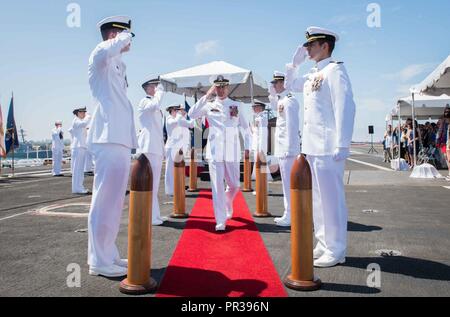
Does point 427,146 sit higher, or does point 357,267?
point 427,146

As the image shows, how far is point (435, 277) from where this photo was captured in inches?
137

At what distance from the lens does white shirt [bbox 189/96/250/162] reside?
5.57 metres

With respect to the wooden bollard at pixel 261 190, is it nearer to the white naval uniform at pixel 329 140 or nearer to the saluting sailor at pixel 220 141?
the saluting sailor at pixel 220 141

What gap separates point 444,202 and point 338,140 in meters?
5.42

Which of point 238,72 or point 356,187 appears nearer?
point 356,187

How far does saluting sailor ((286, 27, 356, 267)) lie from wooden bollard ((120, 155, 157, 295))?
178cm

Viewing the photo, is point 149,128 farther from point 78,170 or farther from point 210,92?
point 78,170

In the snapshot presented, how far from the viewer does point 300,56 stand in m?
4.52

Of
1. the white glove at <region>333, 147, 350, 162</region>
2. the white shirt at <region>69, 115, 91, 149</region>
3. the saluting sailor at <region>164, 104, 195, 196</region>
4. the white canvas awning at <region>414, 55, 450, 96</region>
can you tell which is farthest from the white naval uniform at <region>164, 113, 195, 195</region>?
the white canvas awning at <region>414, 55, 450, 96</region>

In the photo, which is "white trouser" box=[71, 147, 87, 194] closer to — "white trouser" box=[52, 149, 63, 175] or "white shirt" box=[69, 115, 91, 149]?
"white shirt" box=[69, 115, 91, 149]

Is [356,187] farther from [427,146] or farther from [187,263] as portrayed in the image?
[427,146]

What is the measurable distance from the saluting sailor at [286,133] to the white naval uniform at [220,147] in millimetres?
802

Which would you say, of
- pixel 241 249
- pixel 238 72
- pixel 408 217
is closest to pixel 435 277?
pixel 241 249

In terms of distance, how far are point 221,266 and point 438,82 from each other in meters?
10.2
